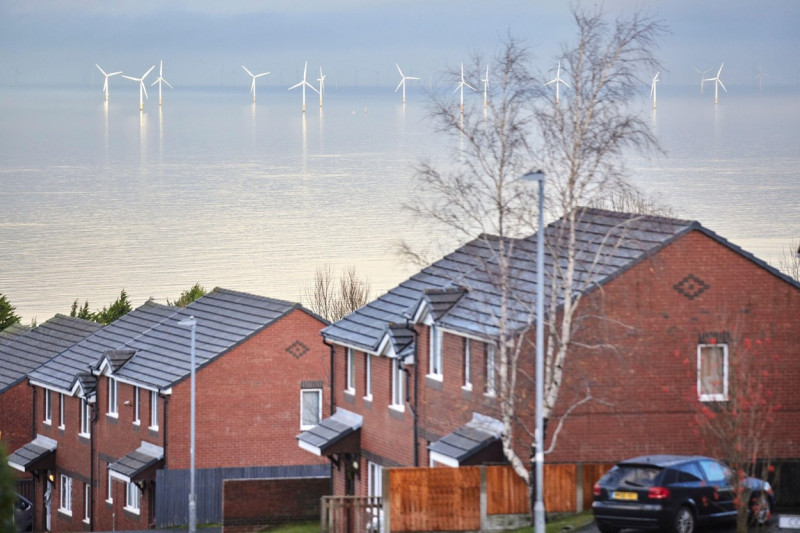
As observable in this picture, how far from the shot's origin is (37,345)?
216ft

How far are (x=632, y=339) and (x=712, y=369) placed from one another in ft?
6.93

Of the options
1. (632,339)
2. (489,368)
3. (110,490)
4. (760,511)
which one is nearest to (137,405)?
(110,490)

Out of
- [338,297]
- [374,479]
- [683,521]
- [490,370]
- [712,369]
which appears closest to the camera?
[683,521]

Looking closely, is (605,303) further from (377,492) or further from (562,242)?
(377,492)

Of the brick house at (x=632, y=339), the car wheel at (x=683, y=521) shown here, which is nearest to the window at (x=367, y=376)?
the brick house at (x=632, y=339)

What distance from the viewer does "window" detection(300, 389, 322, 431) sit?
52.4 m

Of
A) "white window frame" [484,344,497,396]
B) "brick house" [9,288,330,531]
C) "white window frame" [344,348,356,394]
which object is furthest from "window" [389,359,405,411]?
"brick house" [9,288,330,531]

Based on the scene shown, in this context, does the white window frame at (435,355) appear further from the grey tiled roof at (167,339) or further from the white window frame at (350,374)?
the grey tiled roof at (167,339)

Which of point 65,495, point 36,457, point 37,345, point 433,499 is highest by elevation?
point 37,345

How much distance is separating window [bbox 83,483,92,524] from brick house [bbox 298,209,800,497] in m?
21.4

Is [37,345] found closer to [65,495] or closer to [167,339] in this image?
[65,495]

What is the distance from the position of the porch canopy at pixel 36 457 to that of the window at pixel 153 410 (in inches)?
340

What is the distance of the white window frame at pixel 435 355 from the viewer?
1521 inches

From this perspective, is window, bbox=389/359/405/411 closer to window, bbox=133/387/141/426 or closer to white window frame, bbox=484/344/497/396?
white window frame, bbox=484/344/497/396
